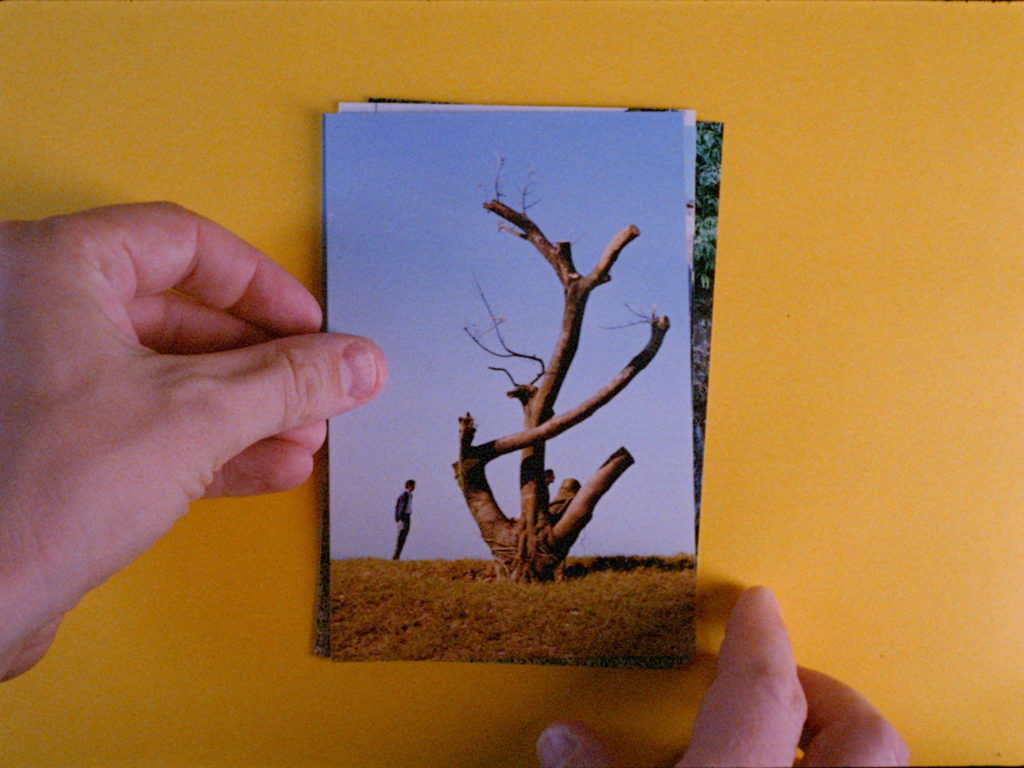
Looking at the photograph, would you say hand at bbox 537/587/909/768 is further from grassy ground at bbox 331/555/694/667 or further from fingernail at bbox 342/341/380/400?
fingernail at bbox 342/341/380/400

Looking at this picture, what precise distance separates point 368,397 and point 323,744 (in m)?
0.43

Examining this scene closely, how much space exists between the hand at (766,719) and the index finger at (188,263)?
59 centimetres

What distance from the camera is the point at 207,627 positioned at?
81cm

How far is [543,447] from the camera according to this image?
79cm

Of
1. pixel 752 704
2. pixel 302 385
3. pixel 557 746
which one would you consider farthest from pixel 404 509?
pixel 752 704

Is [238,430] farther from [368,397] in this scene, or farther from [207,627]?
[207,627]

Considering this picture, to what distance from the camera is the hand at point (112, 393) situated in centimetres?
57

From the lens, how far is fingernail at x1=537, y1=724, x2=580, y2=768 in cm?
75

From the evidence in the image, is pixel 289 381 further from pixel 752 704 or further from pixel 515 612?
pixel 752 704

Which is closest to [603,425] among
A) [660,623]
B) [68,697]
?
[660,623]

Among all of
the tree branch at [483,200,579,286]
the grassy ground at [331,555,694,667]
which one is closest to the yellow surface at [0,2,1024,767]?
the grassy ground at [331,555,694,667]

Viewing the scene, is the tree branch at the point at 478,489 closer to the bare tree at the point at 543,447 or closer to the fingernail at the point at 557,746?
the bare tree at the point at 543,447

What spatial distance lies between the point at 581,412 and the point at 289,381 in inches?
13.1

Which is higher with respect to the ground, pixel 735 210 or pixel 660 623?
pixel 735 210
